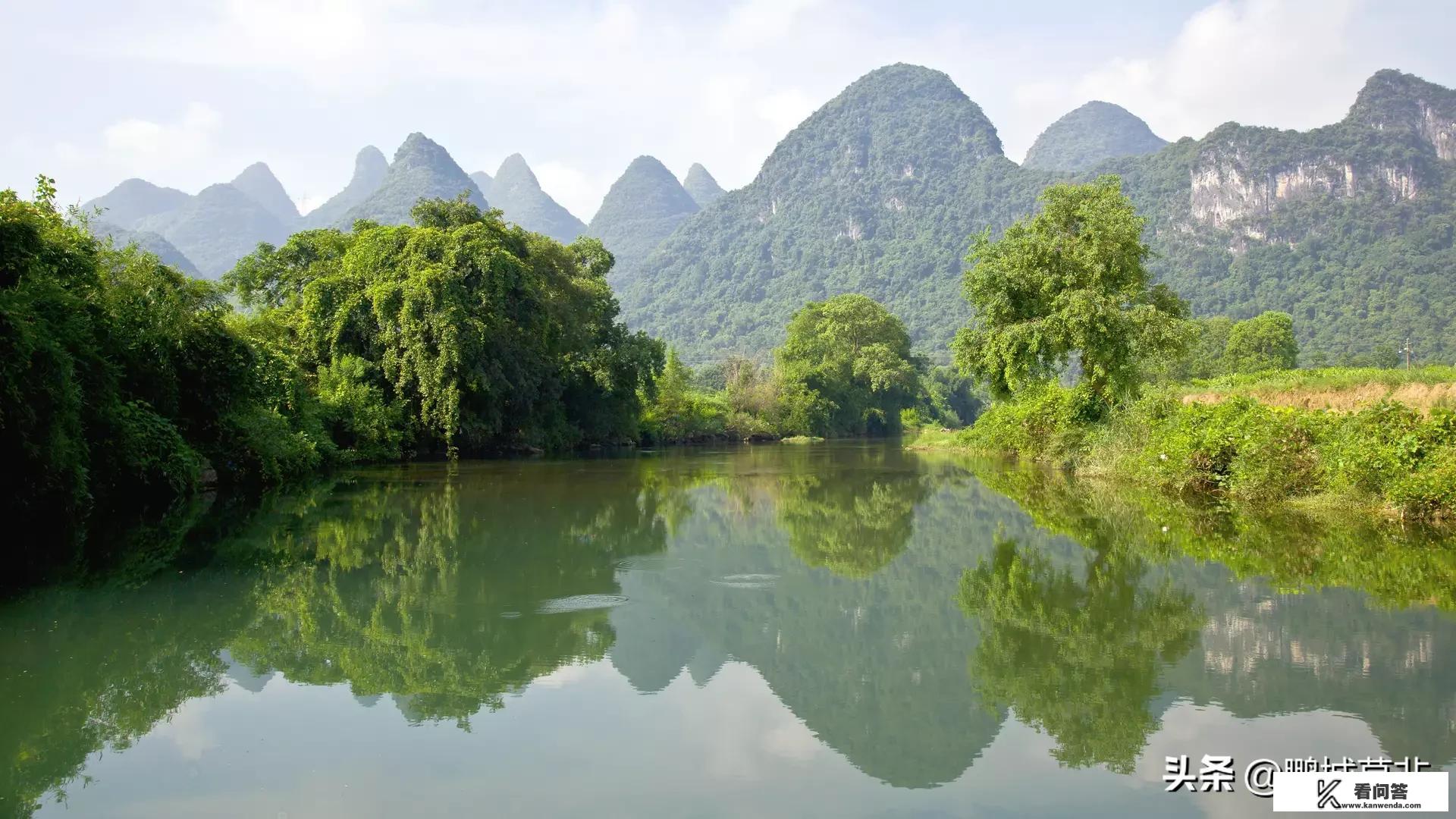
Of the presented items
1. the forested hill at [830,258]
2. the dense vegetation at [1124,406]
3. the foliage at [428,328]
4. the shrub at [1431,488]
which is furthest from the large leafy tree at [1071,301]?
the forested hill at [830,258]

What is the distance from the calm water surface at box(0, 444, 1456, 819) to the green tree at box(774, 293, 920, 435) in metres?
52.9

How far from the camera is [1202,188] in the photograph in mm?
151500

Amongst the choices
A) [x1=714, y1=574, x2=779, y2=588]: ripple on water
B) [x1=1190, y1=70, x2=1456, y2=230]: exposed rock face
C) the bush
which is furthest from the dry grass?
[x1=1190, y1=70, x2=1456, y2=230]: exposed rock face

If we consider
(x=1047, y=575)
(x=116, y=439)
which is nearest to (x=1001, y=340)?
(x=1047, y=575)

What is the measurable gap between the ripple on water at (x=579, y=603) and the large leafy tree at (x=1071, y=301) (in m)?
18.4

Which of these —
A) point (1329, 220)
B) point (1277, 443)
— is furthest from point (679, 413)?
point (1329, 220)

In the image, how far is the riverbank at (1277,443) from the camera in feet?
43.0

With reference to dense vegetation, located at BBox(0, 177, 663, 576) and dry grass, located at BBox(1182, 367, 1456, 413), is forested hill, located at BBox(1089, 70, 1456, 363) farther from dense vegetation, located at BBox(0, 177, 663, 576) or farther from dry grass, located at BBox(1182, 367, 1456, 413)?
dense vegetation, located at BBox(0, 177, 663, 576)

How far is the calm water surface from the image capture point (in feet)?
16.2

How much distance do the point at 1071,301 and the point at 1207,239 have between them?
136 metres

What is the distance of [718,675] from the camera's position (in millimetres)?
7062

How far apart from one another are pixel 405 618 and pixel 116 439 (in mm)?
10093

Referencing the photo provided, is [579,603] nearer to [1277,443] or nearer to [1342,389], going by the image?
[1277,443]

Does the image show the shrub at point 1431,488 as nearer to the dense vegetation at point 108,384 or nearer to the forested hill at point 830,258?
the dense vegetation at point 108,384
